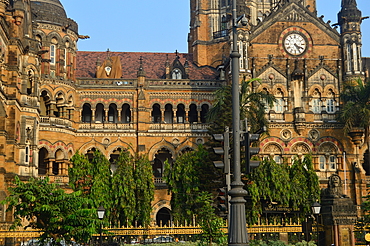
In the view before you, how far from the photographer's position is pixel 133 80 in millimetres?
59312

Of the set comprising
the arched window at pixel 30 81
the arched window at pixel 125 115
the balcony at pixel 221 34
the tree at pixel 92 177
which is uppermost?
the balcony at pixel 221 34

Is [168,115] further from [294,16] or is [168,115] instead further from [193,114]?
[294,16]

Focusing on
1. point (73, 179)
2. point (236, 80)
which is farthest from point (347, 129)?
point (236, 80)

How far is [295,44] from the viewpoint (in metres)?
59.8

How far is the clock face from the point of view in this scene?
59.6 meters

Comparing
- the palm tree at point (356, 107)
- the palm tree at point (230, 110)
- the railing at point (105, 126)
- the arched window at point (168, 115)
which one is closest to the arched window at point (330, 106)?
the palm tree at point (356, 107)

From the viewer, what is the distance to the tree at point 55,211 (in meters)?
29.9

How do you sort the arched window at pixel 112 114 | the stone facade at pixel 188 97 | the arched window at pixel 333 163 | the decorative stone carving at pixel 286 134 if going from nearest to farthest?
the stone facade at pixel 188 97 < the decorative stone carving at pixel 286 134 < the arched window at pixel 333 163 < the arched window at pixel 112 114

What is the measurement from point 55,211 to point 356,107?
110 feet

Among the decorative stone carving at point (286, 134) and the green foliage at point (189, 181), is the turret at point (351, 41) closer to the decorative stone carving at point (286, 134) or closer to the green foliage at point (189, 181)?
the decorative stone carving at point (286, 134)

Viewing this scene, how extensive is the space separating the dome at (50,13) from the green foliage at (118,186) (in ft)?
50.0

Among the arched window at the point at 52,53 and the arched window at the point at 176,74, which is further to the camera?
the arched window at the point at 176,74

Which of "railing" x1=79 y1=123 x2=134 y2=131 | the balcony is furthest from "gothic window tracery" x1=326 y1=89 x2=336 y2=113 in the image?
"railing" x1=79 y1=123 x2=134 y2=131

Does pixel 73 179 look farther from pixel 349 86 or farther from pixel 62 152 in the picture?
pixel 349 86
